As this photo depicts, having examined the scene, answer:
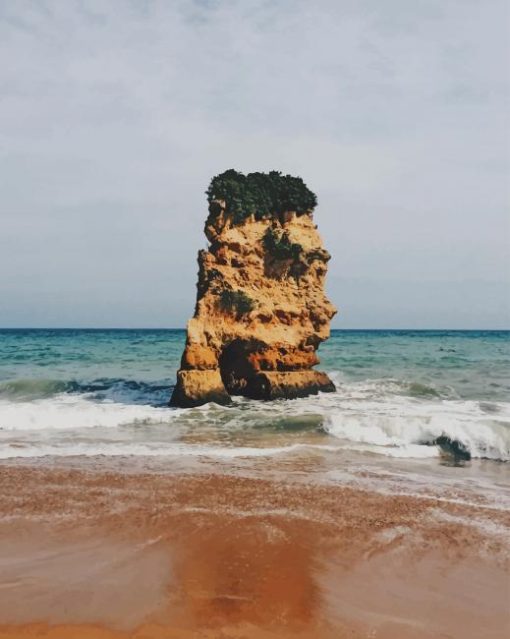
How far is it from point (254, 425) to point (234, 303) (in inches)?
191

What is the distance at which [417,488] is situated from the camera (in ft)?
25.9

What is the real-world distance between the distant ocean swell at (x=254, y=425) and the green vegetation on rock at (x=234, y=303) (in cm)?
272

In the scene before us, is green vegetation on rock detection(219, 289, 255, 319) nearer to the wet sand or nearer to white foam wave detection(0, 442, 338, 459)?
white foam wave detection(0, 442, 338, 459)

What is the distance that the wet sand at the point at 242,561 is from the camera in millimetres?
3895

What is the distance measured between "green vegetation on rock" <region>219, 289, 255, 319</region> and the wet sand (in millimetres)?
Answer: 9201

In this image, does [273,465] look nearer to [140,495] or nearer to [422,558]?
[140,495]

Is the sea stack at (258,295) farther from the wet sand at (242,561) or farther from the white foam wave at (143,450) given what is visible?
the wet sand at (242,561)

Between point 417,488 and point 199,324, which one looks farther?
point 199,324

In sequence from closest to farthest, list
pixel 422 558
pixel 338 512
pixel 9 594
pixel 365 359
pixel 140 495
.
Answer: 1. pixel 9 594
2. pixel 422 558
3. pixel 338 512
4. pixel 140 495
5. pixel 365 359

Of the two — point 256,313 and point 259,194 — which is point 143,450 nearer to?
point 256,313

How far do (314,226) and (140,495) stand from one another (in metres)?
13.6

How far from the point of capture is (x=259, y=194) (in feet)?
58.8

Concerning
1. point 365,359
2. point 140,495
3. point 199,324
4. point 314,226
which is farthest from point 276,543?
point 365,359

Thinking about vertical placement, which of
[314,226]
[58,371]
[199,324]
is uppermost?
[314,226]
